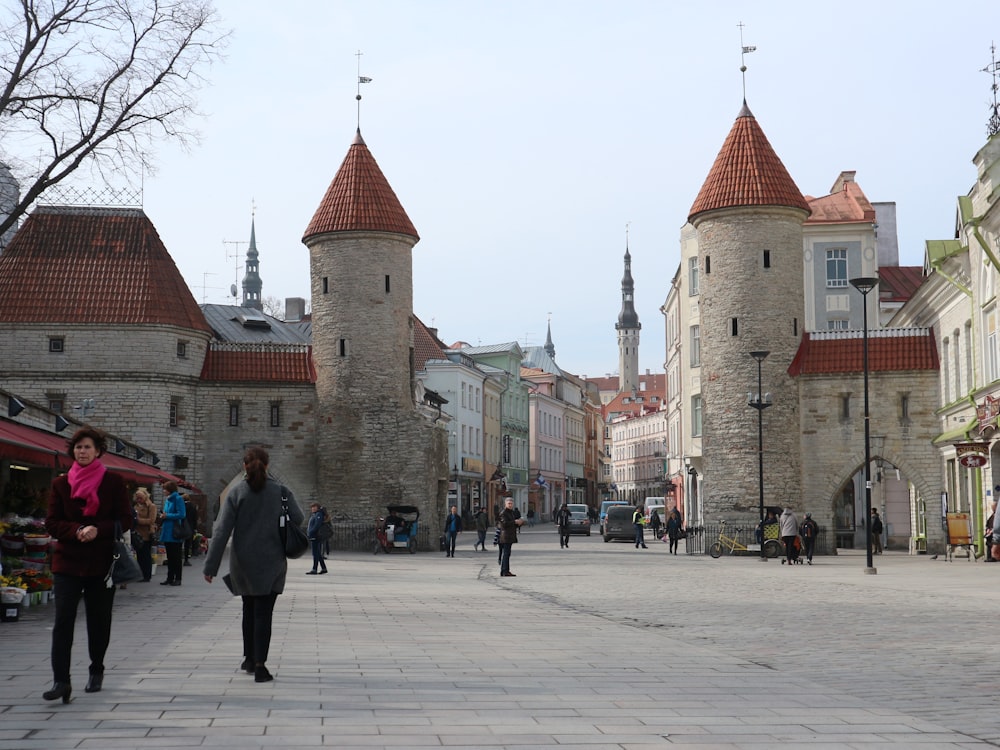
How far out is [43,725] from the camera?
24.0ft

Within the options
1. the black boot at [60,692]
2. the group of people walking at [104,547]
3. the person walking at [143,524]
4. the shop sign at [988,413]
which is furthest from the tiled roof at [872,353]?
the black boot at [60,692]

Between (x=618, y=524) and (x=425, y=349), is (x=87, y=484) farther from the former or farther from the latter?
(x=425, y=349)

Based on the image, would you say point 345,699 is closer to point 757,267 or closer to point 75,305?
point 757,267

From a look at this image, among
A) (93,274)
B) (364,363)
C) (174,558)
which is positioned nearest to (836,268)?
(364,363)

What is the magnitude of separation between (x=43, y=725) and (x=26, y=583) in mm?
A: 10116

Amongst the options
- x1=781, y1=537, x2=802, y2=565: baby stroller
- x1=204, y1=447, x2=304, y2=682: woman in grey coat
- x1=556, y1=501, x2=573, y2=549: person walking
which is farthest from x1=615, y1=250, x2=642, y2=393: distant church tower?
x1=204, y1=447, x2=304, y2=682: woman in grey coat

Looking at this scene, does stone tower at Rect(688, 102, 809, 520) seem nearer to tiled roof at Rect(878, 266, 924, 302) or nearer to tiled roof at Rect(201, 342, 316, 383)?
tiled roof at Rect(201, 342, 316, 383)

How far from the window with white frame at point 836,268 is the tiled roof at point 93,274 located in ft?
90.2

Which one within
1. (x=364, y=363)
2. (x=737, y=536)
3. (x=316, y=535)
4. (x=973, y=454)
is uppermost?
(x=364, y=363)

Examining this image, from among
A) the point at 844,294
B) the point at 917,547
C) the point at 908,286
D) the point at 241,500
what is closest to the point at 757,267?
the point at 917,547

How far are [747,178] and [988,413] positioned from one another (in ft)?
45.6

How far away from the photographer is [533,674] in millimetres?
9859

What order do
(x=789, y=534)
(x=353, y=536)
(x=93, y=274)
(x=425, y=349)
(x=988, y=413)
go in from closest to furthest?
(x=988, y=413)
(x=789, y=534)
(x=353, y=536)
(x=93, y=274)
(x=425, y=349)

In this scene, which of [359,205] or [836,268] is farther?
[836,268]
